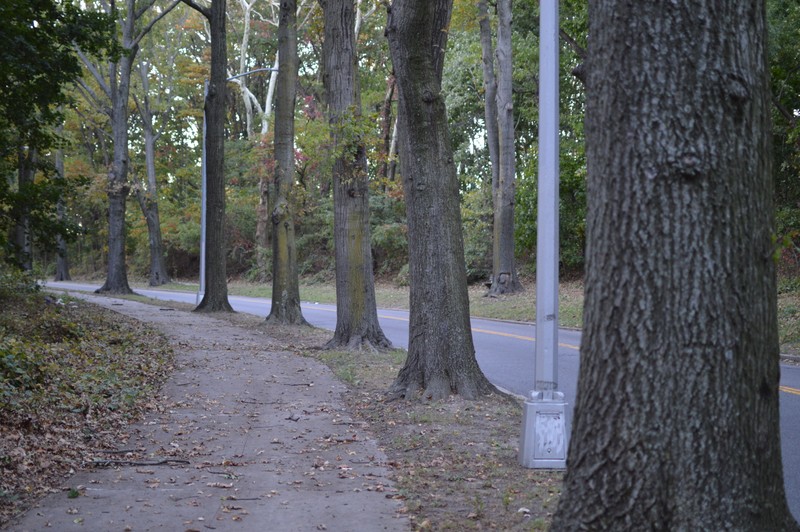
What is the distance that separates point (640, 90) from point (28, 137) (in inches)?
697

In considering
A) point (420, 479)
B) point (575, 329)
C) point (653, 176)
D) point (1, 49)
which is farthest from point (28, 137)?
point (653, 176)

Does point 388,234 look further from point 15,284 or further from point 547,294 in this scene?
point 547,294

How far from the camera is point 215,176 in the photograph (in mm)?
24406

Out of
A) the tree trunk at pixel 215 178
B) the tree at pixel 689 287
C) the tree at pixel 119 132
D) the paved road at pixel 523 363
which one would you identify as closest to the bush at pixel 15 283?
the tree trunk at pixel 215 178

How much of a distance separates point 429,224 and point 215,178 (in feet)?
52.6

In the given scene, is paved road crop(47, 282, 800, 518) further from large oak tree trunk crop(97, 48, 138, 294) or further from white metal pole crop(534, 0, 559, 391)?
large oak tree trunk crop(97, 48, 138, 294)

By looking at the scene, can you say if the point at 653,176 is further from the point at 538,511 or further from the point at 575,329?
the point at 575,329

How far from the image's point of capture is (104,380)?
10.1 meters

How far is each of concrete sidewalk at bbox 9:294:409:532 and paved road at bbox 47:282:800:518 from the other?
2980 millimetres

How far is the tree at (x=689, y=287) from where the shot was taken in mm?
3553

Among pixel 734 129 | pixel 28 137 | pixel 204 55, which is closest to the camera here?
pixel 734 129

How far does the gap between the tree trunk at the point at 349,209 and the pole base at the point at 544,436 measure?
8.26m

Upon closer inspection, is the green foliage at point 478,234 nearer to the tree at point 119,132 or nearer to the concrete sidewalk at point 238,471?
the tree at point 119,132

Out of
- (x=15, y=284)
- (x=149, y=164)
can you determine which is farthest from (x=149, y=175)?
(x=15, y=284)
